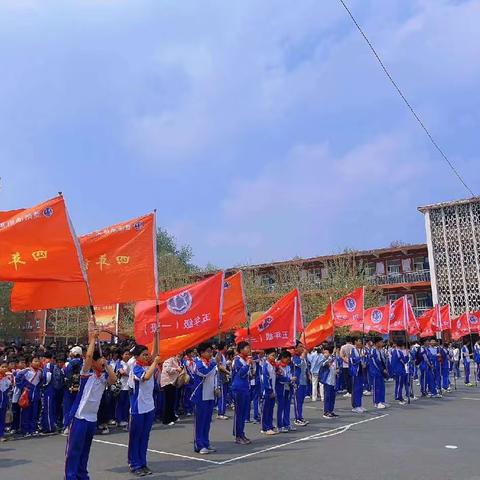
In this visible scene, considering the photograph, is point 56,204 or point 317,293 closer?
point 56,204

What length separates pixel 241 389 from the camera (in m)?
10.3

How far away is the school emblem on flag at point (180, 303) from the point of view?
9578 mm

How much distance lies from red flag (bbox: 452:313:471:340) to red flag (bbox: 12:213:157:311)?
60.5 ft

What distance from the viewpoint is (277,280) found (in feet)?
138

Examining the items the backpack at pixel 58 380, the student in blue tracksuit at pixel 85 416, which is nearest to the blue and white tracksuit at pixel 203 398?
the student in blue tracksuit at pixel 85 416

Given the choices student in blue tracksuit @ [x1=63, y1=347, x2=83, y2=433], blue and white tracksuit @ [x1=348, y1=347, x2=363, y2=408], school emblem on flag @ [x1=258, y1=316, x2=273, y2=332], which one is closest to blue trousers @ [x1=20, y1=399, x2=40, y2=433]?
student in blue tracksuit @ [x1=63, y1=347, x2=83, y2=433]

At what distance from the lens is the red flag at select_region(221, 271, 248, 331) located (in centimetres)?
1287

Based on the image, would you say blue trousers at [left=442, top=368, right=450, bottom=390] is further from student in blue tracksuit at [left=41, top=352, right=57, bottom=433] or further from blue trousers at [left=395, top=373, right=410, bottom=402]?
student in blue tracksuit at [left=41, top=352, right=57, bottom=433]

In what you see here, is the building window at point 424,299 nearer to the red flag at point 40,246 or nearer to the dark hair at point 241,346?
the dark hair at point 241,346

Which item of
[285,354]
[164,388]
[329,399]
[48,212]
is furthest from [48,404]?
[329,399]

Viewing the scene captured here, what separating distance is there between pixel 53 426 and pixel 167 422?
262 cm

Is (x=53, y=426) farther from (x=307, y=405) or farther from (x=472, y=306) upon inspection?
(x=472, y=306)

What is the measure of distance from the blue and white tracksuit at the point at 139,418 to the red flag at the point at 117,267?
141 cm

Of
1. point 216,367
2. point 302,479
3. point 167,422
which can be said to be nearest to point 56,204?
point 216,367
